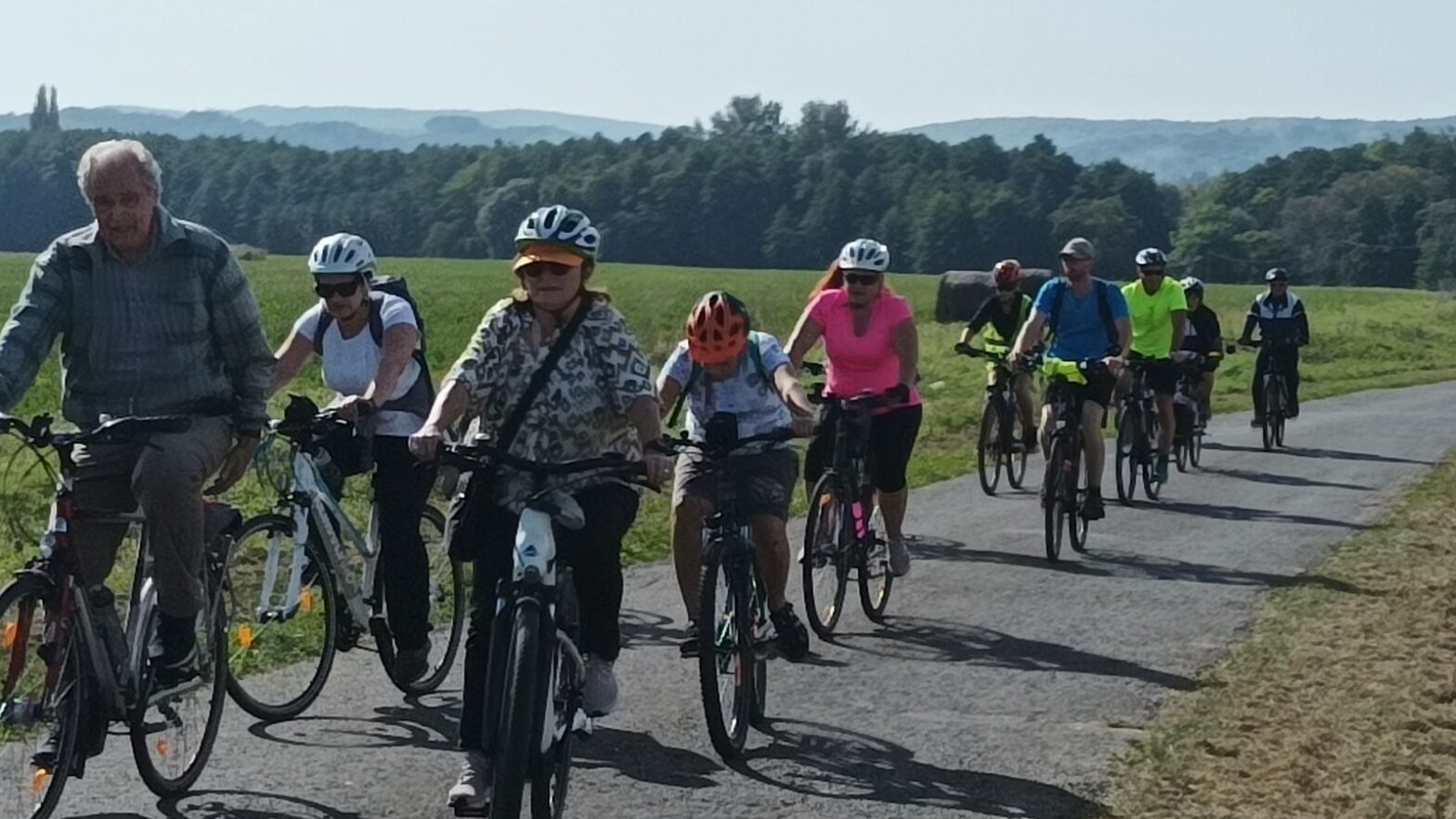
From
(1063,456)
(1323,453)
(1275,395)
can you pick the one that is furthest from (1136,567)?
(1275,395)

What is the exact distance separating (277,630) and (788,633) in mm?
1941

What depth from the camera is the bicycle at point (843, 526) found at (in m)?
9.79

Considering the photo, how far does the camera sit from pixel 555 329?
20.1ft

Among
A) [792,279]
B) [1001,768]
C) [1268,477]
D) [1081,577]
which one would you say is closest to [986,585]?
[1081,577]

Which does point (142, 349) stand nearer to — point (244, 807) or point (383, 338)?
point (244, 807)

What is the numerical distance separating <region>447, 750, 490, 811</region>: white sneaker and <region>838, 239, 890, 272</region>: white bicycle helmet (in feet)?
15.2

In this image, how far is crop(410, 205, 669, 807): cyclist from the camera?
5973mm

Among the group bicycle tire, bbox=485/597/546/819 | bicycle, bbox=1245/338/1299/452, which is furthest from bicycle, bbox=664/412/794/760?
bicycle, bbox=1245/338/1299/452

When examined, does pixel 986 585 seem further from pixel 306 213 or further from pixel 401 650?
pixel 306 213

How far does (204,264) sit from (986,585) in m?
6.23

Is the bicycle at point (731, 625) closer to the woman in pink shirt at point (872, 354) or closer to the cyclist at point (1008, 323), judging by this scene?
the woman in pink shirt at point (872, 354)

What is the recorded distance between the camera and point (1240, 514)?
51.0 feet

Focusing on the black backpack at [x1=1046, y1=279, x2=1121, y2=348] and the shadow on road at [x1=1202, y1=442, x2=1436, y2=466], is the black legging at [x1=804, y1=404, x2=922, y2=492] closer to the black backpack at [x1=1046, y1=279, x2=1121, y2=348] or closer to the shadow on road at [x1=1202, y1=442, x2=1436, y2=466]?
the black backpack at [x1=1046, y1=279, x2=1121, y2=348]

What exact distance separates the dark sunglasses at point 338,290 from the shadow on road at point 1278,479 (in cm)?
1129
